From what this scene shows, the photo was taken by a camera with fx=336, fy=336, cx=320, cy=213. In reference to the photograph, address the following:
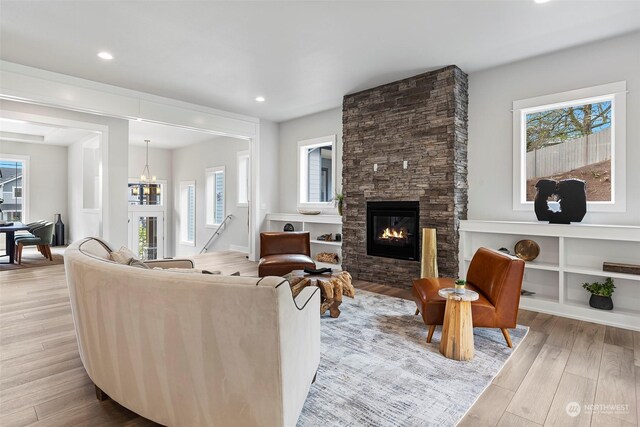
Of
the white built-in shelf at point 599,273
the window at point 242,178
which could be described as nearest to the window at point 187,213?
the window at point 242,178

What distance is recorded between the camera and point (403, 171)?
15.8 feet

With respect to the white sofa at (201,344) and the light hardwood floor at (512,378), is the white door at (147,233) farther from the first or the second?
the white sofa at (201,344)

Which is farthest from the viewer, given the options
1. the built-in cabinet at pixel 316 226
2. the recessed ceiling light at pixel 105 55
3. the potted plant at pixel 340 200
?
the built-in cabinet at pixel 316 226

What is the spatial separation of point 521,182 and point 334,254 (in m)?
3.18

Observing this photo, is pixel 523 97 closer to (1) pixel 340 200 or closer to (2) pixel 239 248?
(1) pixel 340 200

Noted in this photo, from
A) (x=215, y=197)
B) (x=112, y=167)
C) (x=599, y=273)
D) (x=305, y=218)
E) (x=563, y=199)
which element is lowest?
(x=599, y=273)

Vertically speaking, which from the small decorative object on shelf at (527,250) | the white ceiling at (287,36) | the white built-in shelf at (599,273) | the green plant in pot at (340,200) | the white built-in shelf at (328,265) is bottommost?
the white built-in shelf at (328,265)

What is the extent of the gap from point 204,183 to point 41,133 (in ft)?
13.2

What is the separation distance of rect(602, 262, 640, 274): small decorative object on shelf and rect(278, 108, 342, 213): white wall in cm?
386

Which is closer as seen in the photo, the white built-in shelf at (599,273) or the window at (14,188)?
the white built-in shelf at (599,273)

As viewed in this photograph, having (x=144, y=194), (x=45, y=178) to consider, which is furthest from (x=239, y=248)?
(x=45, y=178)

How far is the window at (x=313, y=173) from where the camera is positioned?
267 inches

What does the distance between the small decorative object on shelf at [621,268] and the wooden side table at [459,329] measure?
6.03 ft

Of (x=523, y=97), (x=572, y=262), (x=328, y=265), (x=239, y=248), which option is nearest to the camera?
(x=572, y=262)
